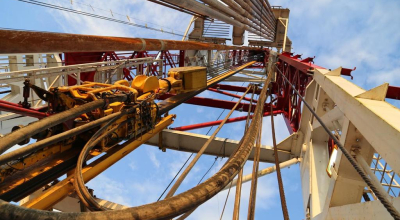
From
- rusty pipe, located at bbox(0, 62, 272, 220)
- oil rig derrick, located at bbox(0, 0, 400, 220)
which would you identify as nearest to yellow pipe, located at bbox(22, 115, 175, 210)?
oil rig derrick, located at bbox(0, 0, 400, 220)

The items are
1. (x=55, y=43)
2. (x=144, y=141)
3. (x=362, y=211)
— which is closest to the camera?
(x=362, y=211)

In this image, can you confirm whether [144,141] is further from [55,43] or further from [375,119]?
[375,119]

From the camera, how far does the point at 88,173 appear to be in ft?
9.46

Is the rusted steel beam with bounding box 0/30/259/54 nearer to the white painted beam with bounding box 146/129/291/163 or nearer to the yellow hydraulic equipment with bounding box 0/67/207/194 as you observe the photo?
the yellow hydraulic equipment with bounding box 0/67/207/194

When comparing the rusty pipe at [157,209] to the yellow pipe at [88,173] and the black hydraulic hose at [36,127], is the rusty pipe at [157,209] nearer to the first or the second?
the black hydraulic hose at [36,127]

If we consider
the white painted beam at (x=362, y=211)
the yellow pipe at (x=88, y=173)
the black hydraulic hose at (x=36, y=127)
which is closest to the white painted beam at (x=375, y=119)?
the white painted beam at (x=362, y=211)

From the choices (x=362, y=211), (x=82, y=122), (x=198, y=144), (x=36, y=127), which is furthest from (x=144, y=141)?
(x=198, y=144)

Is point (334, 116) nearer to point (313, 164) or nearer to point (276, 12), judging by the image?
Result: point (313, 164)

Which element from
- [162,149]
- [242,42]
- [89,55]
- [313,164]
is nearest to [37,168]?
[313,164]

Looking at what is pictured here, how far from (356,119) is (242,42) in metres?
22.5

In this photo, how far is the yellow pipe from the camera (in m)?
2.35

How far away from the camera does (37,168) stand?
8.55 ft

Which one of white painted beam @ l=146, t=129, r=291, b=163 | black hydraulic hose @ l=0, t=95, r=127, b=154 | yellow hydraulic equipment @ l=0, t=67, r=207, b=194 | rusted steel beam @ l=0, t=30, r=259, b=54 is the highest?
rusted steel beam @ l=0, t=30, r=259, b=54

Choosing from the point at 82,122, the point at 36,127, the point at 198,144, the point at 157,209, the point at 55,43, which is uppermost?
the point at 55,43
